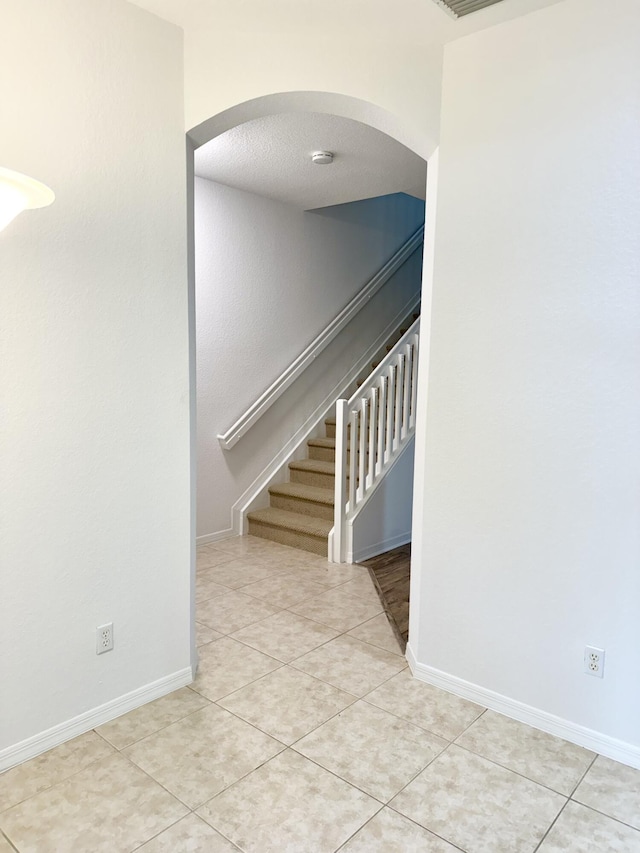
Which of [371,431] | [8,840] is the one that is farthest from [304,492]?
[8,840]

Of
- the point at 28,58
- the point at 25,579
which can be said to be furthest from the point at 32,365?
the point at 28,58

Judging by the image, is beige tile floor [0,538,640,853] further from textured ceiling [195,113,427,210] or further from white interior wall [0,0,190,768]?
textured ceiling [195,113,427,210]

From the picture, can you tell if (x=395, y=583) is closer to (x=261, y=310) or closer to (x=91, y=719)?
(x=91, y=719)

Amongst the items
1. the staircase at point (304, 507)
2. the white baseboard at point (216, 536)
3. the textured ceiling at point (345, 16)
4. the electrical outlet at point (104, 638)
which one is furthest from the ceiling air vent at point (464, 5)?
the white baseboard at point (216, 536)


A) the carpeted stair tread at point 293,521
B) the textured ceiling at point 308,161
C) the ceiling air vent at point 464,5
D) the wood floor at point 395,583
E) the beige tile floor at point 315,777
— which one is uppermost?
the textured ceiling at point 308,161

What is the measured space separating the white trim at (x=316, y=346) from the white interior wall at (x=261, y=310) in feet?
0.22

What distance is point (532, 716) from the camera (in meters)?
2.12

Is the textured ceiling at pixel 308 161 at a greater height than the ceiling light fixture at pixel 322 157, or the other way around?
the textured ceiling at pixel 308 161

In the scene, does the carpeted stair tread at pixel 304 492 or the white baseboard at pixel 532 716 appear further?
the carpeted stair tread at pixel 304 492

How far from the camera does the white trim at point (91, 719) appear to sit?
1.87 meters

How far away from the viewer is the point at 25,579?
187 centimetres

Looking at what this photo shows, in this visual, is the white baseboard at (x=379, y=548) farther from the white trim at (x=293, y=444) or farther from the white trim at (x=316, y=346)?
the white trim at (x=316, y=346)

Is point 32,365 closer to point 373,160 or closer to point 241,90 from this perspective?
→ point 241,90

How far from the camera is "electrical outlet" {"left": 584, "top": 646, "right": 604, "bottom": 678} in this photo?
1956mm
